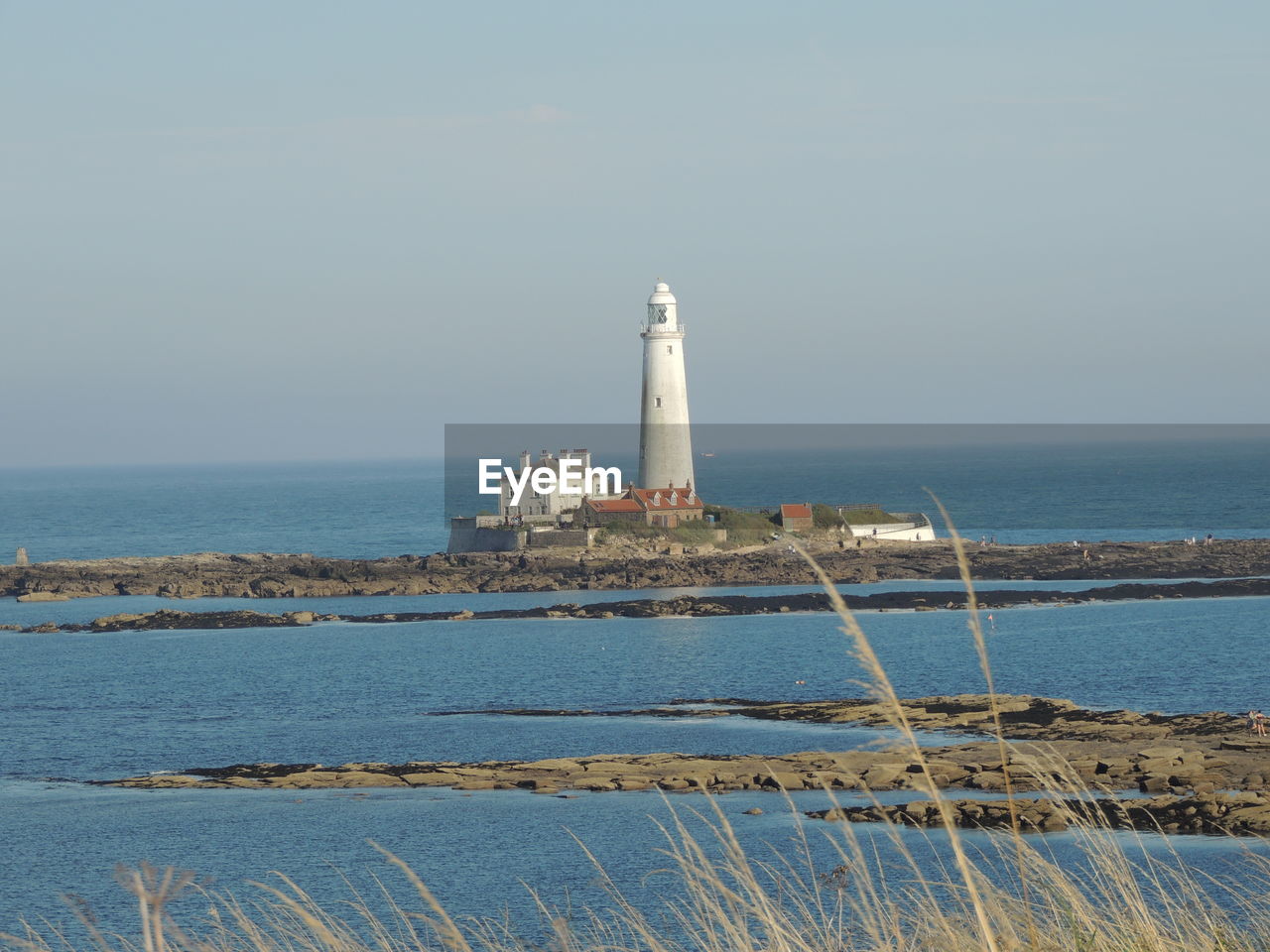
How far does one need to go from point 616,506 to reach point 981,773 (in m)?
43.6

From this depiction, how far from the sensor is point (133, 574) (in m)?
65.8

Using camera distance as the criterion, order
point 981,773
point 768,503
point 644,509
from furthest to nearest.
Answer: point 768,503 → point 644,509 → point 981,773

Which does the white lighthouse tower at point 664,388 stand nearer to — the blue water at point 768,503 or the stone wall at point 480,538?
the stone wall at point 480,538

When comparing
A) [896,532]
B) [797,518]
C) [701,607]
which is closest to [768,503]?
[896,532]

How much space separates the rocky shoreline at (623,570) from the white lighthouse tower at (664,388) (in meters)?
4.70

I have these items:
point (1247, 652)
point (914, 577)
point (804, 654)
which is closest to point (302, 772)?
point (804, 654)

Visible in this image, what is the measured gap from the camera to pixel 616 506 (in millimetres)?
65250

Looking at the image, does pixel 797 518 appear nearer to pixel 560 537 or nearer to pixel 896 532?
pixel 896 532

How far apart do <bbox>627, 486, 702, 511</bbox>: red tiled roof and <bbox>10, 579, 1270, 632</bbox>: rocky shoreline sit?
10088mm

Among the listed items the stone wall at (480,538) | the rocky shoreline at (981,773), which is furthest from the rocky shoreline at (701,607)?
the rocky shoreline at (981,773)

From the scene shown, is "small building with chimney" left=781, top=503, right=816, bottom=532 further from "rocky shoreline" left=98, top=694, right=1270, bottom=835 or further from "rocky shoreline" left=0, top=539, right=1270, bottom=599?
"rocky shoreline" left=98, top=694, right=1270, bottom=835

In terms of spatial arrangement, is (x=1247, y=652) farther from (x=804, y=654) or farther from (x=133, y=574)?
(x=133, y=574)

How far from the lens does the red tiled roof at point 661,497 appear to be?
65125mm

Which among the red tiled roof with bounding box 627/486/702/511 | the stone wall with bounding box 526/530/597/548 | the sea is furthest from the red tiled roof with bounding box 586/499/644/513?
the sea
